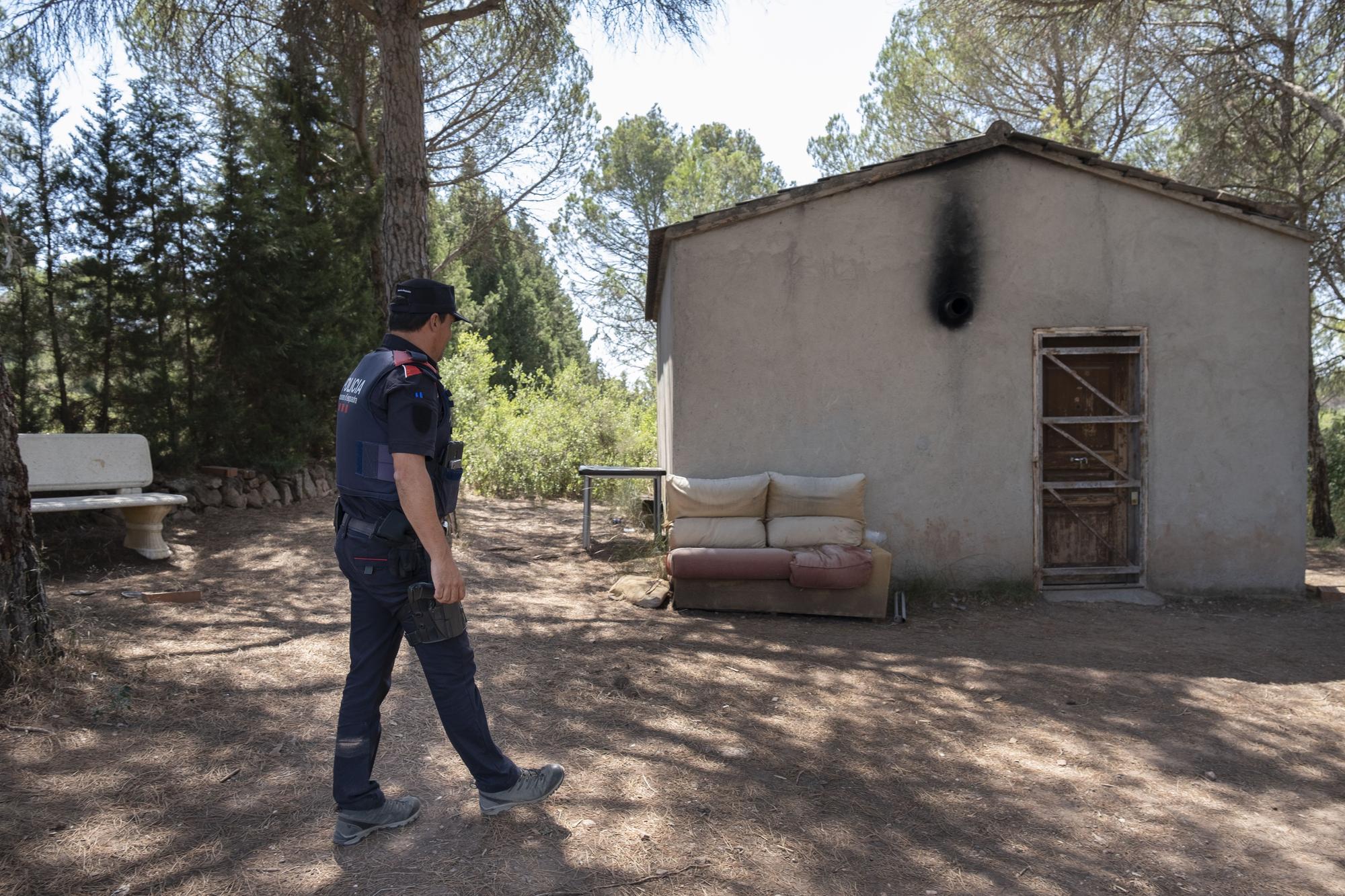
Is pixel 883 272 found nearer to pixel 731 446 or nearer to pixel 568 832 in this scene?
pixel 731 446

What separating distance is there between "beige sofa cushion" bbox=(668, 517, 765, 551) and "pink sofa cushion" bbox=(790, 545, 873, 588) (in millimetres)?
388

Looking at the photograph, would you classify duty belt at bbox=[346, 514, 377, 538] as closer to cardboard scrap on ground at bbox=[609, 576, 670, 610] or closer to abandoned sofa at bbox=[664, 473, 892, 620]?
abandoned sofa at bbox=[664, 473, 892, 620]

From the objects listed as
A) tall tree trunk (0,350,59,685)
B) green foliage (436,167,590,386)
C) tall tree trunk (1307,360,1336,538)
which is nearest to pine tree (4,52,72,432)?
tall tree trunk (0,350,59,685)

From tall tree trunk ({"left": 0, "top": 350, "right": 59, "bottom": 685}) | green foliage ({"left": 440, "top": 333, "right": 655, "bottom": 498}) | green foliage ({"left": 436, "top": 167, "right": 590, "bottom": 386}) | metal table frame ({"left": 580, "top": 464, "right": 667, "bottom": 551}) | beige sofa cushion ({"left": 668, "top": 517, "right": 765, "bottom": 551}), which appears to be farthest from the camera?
green foliage ({"left": 436, "top": 167, "right": 590, "bottom": 386})

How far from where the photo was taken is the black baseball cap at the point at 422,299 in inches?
113

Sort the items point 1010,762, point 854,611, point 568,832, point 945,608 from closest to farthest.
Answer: point 568,832
point 1010,762
point 854,611
point 945,608

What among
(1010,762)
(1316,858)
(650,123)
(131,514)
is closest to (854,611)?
(1010,762)

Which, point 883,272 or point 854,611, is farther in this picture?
point 883,272

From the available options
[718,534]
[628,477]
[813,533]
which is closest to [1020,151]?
[813,533]

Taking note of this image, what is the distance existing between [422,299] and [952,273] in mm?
5593

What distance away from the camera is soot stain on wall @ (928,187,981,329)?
289 inches

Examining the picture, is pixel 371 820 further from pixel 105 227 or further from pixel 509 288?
pixel 509 288

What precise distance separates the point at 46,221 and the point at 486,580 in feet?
17.6

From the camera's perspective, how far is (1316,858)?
301 cm
